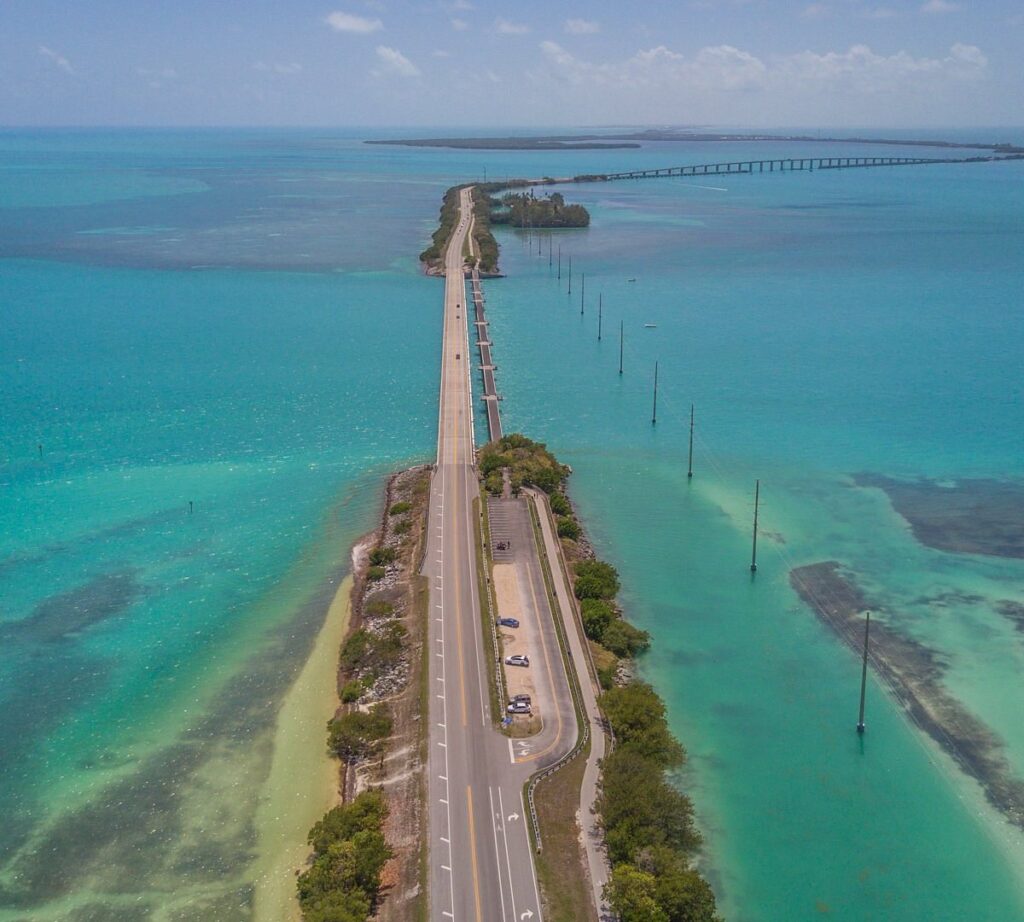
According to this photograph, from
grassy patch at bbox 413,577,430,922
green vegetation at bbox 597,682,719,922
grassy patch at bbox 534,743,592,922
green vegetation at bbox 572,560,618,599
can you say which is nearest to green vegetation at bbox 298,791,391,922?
grassy patch at bbox 413,577,430,922

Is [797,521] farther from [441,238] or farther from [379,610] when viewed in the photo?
[441,238]

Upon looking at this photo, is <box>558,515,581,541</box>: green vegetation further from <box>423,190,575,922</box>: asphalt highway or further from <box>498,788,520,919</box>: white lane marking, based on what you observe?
<box>498,788,520,919</box>: white lane marking

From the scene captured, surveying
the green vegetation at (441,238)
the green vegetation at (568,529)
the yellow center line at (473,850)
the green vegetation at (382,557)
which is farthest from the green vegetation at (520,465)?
the green vegetation at (441,238)

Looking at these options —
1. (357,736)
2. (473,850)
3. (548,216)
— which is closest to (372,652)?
(357,736)

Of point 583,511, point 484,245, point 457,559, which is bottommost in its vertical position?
point 583,511

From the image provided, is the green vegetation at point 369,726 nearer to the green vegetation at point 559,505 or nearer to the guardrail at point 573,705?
the guardrail at point 573,705

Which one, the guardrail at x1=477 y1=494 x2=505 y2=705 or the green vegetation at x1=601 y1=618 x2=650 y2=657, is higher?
the guardrail at x1=477 y1=494 x2=505 y2=705
